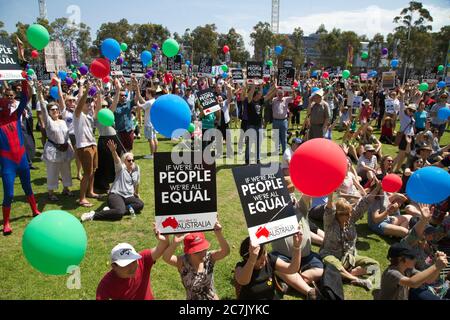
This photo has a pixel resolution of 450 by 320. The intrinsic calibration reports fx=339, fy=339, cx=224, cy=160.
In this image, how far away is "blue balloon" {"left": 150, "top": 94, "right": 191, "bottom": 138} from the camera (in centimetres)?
489

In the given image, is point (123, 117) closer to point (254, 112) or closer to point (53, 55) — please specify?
point (254, 112)

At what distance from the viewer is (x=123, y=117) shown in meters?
8.29

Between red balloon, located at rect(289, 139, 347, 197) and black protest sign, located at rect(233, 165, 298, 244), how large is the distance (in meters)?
0.23

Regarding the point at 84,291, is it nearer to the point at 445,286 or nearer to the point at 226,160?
the point at 445,286

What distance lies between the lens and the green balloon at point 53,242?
8.74 feet

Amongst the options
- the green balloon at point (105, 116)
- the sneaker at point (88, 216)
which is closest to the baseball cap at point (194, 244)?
the sneaker at point (88, 216)

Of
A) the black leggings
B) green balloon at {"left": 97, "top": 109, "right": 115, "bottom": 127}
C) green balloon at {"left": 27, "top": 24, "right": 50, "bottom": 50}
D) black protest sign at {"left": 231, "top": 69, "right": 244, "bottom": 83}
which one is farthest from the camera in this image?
black protest sign at {"left": 231, "top": 69, "right": 244, "bottom": 83}

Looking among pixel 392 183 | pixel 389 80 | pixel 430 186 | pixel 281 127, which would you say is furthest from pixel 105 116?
pixel 389 80

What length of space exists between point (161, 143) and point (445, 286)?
10.5 metres

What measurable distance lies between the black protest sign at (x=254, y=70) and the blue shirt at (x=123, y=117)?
4035 mm

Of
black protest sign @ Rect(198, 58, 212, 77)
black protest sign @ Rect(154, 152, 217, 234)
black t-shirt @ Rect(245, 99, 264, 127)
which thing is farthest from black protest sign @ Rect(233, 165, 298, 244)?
black protest sign @ Rect(198, 58, 212, 77)

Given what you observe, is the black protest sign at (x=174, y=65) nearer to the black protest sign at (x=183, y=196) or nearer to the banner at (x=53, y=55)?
the banner at (x=53, y=55)

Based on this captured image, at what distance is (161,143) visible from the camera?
13.1 metres

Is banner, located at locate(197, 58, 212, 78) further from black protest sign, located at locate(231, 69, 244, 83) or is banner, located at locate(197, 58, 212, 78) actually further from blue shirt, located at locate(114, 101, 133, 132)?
blue shirt, located at locate(114, 101, 133, 132)
